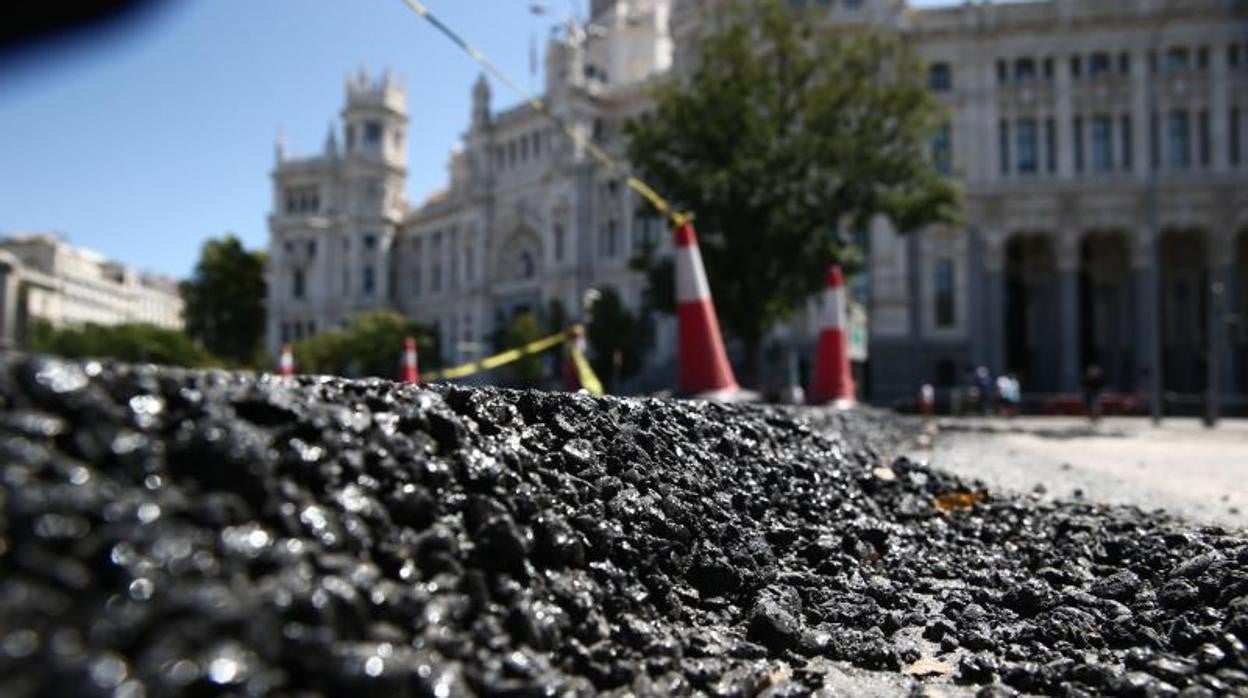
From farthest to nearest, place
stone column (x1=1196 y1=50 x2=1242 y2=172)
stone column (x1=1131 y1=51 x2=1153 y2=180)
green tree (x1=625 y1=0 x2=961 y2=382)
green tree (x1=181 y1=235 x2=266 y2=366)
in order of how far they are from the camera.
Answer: green tree (x1=181 y1=235 x2=266 y2=366)
stone column (x1=1131 y1=51 x2=1153 y2=180)
stone column (x1=1196 y1=50 x2=1242 y2=172)
green tree (x1=625 y1=0 x2=961 y2=382)

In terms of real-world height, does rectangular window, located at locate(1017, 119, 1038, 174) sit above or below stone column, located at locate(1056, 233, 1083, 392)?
above

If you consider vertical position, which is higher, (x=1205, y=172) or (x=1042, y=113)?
(x=1042, y=113)

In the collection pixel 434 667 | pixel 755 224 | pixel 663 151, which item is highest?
pixel 663 151

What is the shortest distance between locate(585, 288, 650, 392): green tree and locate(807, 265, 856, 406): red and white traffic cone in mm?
31765

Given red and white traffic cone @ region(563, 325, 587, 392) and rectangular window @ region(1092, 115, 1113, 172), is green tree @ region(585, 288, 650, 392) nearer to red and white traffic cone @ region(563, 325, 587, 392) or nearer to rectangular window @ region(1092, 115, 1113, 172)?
rectangular window @ region(1092, 115, 1113, 172)

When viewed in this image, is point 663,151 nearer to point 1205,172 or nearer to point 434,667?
point 434,667

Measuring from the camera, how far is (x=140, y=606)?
1.78 metres

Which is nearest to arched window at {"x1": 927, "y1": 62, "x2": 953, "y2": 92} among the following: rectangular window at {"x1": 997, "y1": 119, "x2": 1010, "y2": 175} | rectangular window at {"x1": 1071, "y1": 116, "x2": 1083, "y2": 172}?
rectangular window at {"x1": 997, "y1": 119, "x2": 1010, "y2": 175}

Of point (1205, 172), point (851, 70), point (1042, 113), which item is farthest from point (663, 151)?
point (1205, 172)

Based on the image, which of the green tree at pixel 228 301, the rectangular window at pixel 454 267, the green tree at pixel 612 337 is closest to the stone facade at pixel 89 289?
the green tree at pixel 228 301

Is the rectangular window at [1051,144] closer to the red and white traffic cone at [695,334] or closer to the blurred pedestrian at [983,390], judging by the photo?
the blurred pedestrian at [983,390]

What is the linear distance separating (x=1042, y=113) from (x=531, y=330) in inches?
1227

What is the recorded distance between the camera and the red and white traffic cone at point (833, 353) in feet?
53.1

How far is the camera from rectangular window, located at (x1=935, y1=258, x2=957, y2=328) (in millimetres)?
44406
